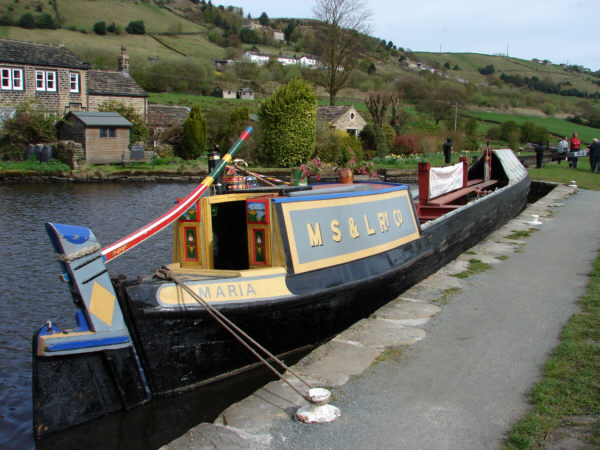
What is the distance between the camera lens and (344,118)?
44.1 metres

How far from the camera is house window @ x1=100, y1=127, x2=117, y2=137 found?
33000 millimetres

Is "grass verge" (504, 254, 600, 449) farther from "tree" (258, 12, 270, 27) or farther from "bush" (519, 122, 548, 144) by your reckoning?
"tree" (258, 12, 270, 27)

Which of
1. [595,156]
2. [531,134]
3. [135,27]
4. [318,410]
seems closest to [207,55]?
[135,27]

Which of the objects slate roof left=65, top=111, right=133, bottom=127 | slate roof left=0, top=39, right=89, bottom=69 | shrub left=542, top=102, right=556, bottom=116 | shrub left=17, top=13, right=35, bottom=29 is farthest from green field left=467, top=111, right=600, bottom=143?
shrub left=17, top=13, right=35, bottom=29

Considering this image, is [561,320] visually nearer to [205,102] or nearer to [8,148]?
[8,148]

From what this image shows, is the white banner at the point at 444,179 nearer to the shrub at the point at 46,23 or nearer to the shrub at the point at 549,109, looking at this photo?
the shrub at the point at 549,109

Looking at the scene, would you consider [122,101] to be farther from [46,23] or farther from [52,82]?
[46,23]

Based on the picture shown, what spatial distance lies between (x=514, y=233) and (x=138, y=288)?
937cm

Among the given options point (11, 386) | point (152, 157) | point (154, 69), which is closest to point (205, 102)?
point (154, 69)

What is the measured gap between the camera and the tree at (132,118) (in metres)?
36.2

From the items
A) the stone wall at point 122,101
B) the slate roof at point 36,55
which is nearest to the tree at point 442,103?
the stone wall at point 122,101

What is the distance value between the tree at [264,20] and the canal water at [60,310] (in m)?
180

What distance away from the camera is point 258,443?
4.14 metres

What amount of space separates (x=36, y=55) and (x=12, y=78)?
236cm
